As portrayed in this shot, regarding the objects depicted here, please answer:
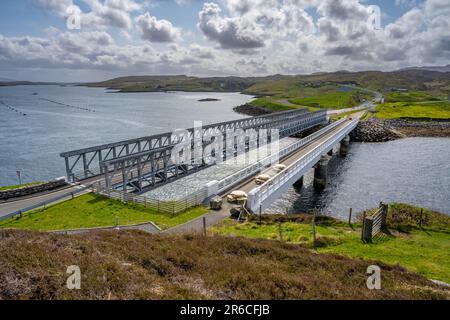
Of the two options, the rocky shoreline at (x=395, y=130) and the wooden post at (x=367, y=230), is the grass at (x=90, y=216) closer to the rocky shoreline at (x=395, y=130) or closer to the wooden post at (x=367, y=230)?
the wooden post at (x=367, y=230)

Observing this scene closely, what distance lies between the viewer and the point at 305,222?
24297 millimetres

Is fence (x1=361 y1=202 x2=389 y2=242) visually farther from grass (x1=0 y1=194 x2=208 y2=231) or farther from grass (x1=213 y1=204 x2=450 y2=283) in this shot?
grass (x1=0 y1=194 x2=208 y2=231)

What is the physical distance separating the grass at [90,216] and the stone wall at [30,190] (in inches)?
186

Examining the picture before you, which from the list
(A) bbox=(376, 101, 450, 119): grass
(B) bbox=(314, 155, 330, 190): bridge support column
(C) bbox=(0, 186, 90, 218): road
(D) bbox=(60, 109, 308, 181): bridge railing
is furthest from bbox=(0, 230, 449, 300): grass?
(A) bbox=(376, 101, 450, 119): grass

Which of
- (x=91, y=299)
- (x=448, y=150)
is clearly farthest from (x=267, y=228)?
(x=448, y=150)

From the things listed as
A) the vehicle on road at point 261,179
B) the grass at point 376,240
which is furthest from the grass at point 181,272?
the vehicle on road at point 261,179

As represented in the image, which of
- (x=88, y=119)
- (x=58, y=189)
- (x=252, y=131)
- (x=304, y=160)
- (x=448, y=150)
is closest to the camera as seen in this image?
(x=58, y=189)

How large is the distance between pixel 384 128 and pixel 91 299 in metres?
102

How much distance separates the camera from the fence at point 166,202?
2472cm

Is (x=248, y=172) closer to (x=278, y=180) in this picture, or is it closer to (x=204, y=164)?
(x=278, y=180)

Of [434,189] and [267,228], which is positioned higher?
[267,228]

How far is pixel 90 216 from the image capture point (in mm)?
23359

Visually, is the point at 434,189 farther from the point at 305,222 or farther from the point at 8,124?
the point at 8,124

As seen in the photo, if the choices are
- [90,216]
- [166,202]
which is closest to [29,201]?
[90,216]
